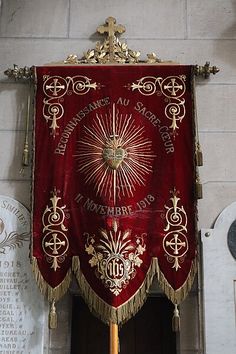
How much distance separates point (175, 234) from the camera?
398 cm

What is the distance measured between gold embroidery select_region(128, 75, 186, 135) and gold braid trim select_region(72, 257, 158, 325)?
108 centimetres

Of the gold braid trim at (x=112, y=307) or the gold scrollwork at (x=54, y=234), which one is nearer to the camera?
the gold braid trim at (x=112, y=307)

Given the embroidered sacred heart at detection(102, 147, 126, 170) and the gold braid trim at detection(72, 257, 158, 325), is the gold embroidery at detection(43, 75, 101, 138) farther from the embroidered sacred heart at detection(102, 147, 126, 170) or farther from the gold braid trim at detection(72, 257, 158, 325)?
the gold braid trim at detection(72, 257, 158, 325)

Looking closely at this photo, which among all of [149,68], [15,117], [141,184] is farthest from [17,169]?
[149,68]

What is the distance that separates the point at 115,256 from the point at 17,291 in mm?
689

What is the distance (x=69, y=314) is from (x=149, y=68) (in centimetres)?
181

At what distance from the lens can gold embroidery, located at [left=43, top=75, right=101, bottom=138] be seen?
4.25 metres

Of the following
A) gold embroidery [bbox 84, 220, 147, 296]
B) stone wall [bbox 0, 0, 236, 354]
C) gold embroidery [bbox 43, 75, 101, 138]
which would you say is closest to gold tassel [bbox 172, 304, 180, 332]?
gold embroidery [bbox 84, 220, 147, 296]

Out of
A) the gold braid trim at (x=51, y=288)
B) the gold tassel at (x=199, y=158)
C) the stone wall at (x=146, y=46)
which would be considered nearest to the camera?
the gold braid trim at (x=51, y=288)

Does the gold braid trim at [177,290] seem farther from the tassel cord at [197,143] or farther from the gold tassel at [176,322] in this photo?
the tassel cord at [197,143]

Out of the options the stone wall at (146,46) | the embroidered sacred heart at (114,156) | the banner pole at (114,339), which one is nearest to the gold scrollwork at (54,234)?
the stone wall at (146,46)

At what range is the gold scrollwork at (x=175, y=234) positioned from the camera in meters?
3.94

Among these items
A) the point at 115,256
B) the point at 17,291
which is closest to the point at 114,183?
the point at 115,256

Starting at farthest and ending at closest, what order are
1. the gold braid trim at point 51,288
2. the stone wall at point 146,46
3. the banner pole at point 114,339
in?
1. the stone wall at point 146,46
2. the gold braid trim at point 51,288
3. the banner pole at point 114,339
